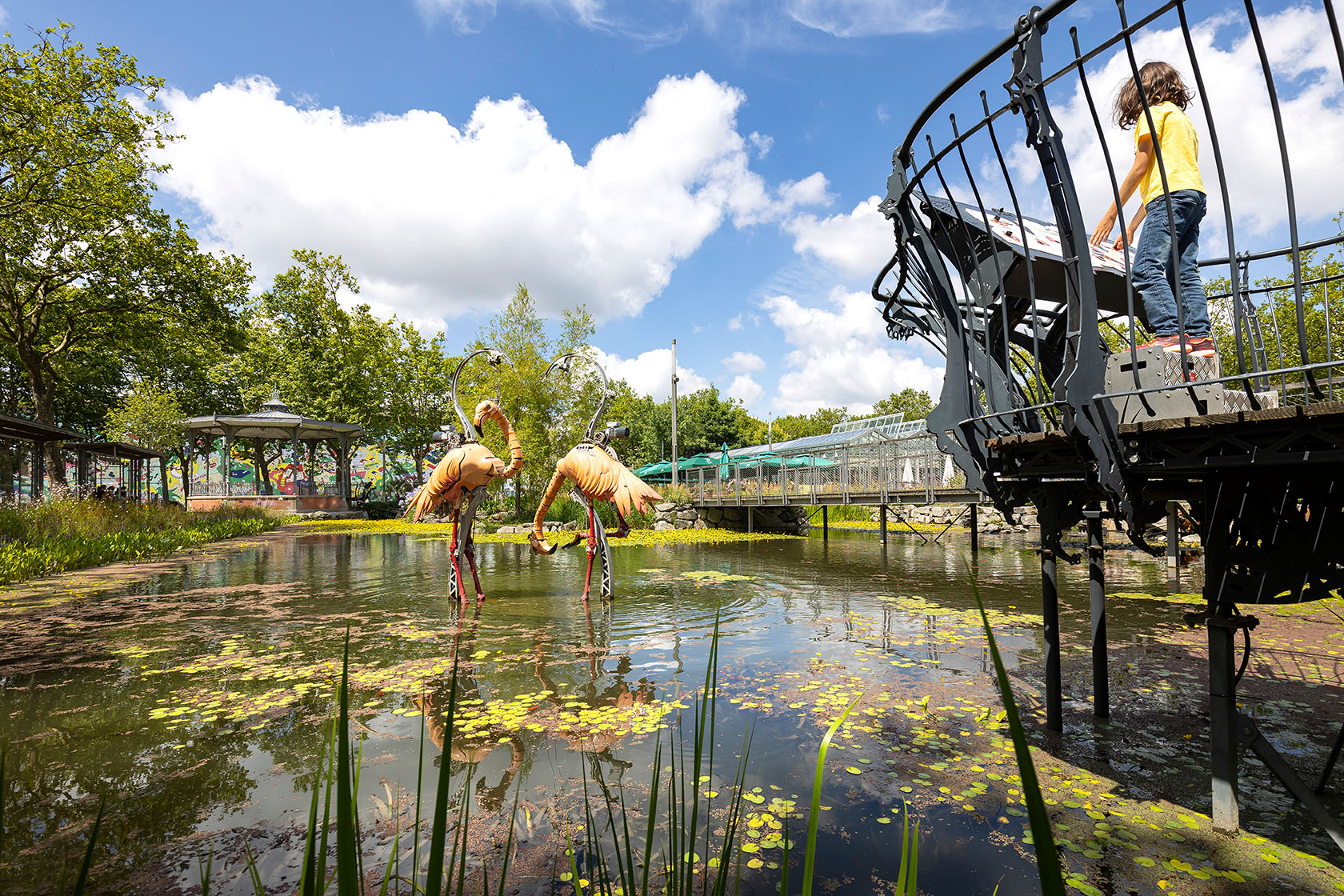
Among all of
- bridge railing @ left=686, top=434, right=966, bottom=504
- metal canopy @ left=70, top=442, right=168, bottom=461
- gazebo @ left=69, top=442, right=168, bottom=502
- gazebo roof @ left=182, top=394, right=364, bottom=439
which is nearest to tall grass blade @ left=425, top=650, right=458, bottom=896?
bridge railing @ left=686, top=434, right=966, bottom=504

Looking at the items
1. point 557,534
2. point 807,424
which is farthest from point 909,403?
point 557,534

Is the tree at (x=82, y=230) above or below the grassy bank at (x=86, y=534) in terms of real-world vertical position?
above

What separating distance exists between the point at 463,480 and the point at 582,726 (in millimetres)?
4231

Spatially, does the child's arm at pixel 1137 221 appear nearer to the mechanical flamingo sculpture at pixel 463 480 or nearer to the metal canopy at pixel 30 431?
the mechanical flamingo sculpture at pixel 463 480

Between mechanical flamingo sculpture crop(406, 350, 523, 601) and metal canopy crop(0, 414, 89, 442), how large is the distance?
11593 mm

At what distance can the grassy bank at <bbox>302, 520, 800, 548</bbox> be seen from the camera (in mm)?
18281

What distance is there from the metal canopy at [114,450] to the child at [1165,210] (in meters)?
25.6

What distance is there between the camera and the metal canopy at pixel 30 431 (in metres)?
14.3

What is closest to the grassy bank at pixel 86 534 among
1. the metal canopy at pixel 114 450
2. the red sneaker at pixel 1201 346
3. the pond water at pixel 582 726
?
the pond water at pixel 582 726

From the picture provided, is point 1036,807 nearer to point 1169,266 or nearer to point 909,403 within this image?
point 1169,266

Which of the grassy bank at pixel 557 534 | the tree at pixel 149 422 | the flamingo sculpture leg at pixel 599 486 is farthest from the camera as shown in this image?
the tree at pixel 149 422

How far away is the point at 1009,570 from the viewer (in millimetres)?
11578

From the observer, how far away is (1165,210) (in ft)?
10.3

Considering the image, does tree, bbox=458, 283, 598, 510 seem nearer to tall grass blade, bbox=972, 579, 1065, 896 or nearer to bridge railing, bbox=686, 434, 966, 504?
bridge railing, bbox=686, 434, 966, 504
